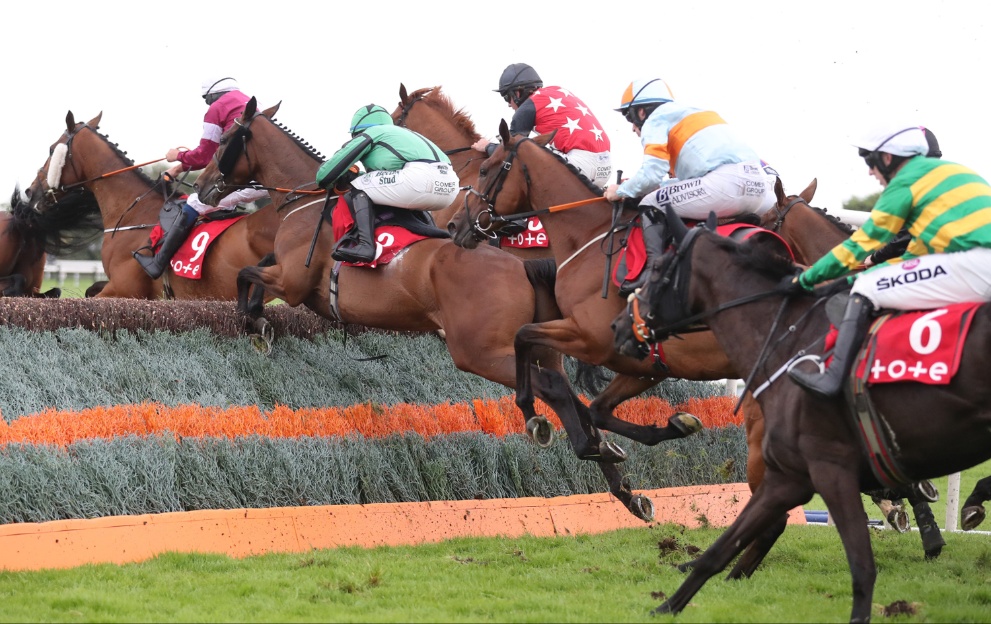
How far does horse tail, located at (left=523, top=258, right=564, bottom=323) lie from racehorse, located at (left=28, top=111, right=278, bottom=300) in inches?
153

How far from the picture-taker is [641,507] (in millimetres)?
8094

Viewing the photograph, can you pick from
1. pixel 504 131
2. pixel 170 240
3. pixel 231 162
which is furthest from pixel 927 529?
pixel 170 240

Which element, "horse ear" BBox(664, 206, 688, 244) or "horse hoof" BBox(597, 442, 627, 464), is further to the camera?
"horse hoof" BBox(597, 442, 627, 464)

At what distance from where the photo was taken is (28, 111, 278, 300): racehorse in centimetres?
1179

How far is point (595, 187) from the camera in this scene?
27.6ft

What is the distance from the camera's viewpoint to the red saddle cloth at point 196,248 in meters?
11.3

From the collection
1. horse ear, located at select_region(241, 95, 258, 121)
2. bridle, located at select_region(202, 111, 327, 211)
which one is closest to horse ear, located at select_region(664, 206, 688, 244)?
bridle, located at select_region(202, 111, 327, 211)

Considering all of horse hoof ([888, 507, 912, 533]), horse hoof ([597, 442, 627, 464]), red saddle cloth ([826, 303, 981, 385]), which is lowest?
horse hoof ([888, 507, 912, 533])

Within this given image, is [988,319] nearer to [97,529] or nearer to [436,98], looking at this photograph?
[97,529]

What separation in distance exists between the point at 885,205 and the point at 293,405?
5.21m

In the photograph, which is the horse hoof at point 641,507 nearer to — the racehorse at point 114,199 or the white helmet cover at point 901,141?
the white helmet cover at point 901,141

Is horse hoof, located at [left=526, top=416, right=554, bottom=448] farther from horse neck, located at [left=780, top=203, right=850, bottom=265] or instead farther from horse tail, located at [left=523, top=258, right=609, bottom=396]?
horse neck, located at [left=780, top=203, right=850, bottom=265]

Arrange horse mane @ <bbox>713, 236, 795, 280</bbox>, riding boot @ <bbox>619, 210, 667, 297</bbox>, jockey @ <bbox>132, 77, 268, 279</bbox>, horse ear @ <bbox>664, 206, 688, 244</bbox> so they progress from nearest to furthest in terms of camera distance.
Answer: horse mane @ <bbox>713, 236, 795, 280</bbox> < horse ear @ <bbox>664, 206, 688, 244</bbox> < riding boot @ <bbox>619, 210, 667, 297</bbox> < jockey @ <bbox>132, 77, 268, 279</bbox>

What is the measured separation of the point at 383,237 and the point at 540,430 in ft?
6.87
